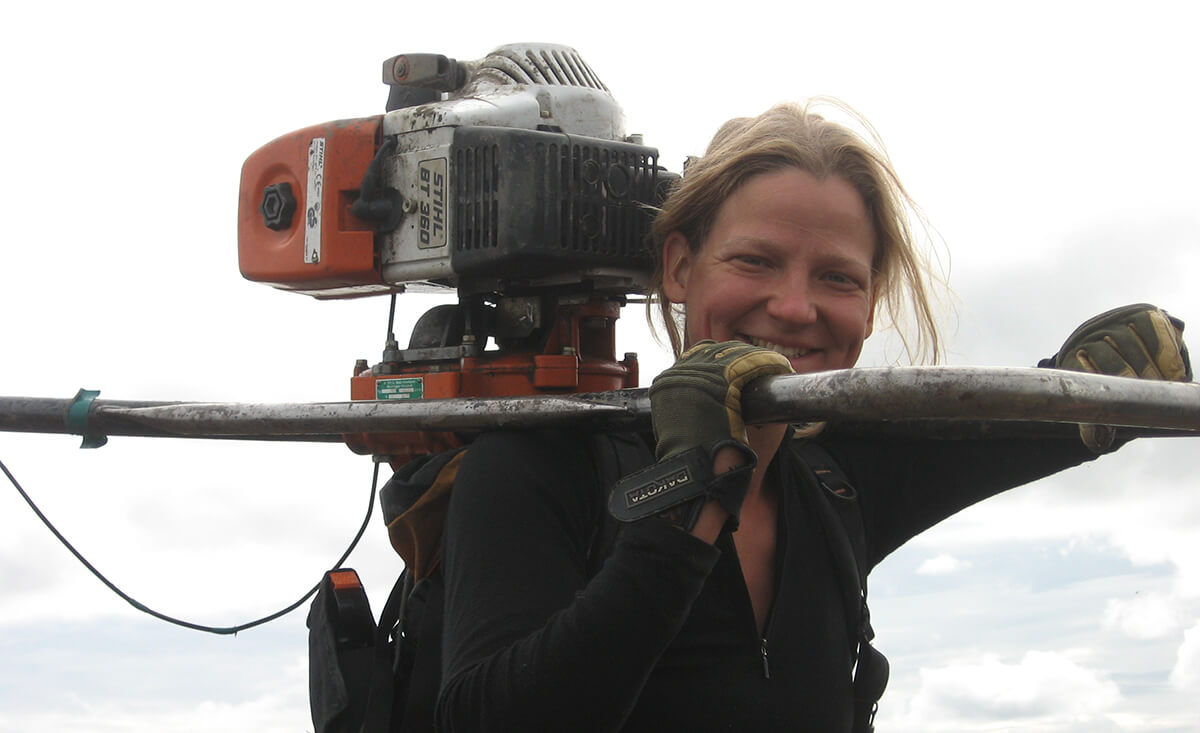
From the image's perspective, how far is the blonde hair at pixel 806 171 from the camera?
1947 mm

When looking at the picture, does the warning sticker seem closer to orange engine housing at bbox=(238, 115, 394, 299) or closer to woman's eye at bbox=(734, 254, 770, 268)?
orange engine housing at bbox=(238, 115, 394, 299)

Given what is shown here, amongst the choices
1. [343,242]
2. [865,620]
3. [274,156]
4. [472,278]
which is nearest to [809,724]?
[865,620]

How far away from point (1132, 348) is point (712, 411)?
71 centimetres

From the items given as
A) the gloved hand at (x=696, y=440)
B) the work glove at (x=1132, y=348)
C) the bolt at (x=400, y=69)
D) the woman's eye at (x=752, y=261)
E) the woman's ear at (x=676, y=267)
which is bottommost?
the gloved hand at (x=696, y=440)

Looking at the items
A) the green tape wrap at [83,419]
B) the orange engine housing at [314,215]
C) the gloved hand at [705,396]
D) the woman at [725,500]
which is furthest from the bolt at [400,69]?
the gloved hand at [705,396]

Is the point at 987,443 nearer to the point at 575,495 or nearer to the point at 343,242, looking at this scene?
the point at 575,495

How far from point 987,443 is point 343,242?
1.24 m

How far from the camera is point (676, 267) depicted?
2049mm

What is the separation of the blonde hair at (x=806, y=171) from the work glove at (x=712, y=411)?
1.49 ft

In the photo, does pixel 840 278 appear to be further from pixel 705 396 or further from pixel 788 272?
pixel 705 396

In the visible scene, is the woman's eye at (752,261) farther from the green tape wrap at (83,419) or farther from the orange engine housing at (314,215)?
the green tape wrap at (83,419)

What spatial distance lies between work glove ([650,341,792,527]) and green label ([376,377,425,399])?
97cm

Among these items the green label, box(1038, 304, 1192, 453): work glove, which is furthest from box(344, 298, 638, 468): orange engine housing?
box(1038, 304, 1192, 453): work glove

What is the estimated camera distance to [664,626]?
4.89 feet
